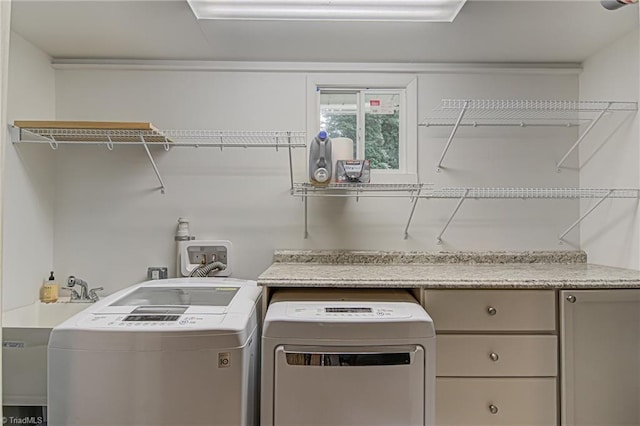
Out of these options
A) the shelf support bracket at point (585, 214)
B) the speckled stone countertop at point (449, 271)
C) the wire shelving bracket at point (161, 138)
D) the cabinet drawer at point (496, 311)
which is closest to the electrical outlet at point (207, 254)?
the speckled stone countertop at point (449, 271)

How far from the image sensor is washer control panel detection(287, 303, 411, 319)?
1469 mm

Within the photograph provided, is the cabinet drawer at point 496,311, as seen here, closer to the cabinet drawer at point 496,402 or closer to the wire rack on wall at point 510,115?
the cabinet drawer at point 496,402

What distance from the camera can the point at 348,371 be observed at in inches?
55.7

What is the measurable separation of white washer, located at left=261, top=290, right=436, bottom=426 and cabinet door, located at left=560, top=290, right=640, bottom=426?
0.64 m

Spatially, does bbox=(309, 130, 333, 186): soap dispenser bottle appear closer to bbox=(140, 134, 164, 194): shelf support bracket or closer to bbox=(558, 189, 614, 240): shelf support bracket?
bbox=(140, 134, 164, 194): shelf support bracket

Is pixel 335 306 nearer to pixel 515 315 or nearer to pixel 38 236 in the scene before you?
pixel 515 315

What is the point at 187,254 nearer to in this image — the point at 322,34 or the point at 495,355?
the point at 322,34

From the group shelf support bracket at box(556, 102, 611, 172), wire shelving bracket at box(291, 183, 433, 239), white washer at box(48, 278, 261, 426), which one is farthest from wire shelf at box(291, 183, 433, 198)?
white washer at box(48, 278, 261, 426)

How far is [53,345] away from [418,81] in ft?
6.89

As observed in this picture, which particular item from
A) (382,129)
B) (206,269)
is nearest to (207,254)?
(206,269)

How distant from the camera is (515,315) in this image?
1646mm

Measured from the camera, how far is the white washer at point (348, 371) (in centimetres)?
141

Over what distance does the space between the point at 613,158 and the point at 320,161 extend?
5.00 ft

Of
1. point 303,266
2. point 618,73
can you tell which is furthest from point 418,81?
point 303,266
